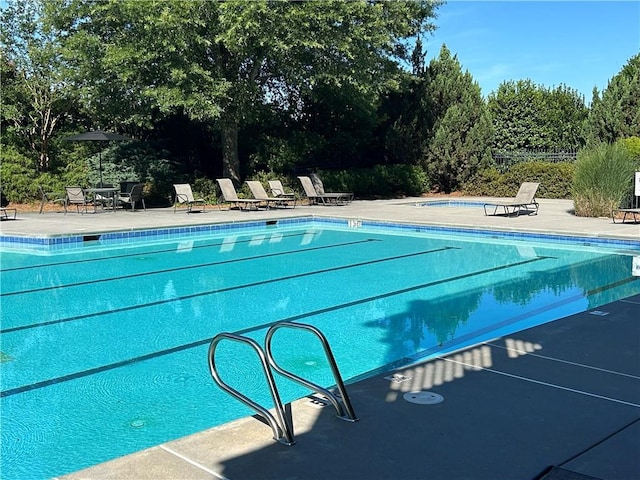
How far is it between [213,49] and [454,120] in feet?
30.3

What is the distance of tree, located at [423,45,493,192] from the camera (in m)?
23.0

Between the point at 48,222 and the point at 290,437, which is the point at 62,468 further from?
the point at 48,222

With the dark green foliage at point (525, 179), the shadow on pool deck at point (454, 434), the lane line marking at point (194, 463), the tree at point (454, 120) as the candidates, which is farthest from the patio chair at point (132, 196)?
the lane line marking at point (194, 463)

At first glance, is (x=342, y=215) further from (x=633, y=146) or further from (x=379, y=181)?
(x=633, y=146)

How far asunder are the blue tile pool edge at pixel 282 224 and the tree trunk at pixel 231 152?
5193mm

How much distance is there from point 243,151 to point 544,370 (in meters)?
18.9

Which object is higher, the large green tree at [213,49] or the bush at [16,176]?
the large green tree at [213,49]

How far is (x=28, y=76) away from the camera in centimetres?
1889

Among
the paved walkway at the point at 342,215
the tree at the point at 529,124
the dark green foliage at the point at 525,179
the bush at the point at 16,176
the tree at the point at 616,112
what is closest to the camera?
the paved walkway at the point at 342,215

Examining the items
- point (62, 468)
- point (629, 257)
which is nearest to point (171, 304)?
point (62, 468)

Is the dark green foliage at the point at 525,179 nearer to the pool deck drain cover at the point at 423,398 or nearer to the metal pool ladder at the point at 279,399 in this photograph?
the pool deck drain cover at the point at 423,398

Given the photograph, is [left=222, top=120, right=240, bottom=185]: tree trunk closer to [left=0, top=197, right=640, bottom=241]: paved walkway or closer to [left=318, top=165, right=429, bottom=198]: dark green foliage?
[left=0, top=197, right=640, bottom=241]: paved walkway

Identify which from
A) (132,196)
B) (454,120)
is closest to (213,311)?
(132,196)

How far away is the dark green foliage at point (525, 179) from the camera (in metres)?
22.1
